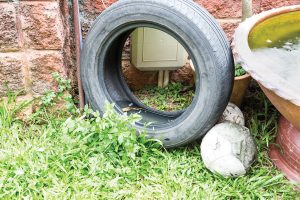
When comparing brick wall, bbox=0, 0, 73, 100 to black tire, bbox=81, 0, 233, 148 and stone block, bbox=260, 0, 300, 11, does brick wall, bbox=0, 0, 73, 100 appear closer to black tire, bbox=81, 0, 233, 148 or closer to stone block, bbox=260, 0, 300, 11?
black tire, bbox=81, 0, 233, 148

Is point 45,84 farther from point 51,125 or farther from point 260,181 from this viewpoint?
point 260,181

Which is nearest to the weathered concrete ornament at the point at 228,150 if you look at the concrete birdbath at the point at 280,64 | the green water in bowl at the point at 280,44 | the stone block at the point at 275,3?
the concrete birdbath at the point at 280,64

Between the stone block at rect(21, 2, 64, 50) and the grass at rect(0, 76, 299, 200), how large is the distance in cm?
52

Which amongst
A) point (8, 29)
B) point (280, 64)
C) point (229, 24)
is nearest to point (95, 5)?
point (8, 29)

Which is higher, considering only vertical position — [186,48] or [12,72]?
[186,48]

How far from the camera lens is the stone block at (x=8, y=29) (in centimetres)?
251

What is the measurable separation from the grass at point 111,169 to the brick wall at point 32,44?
1.10ft

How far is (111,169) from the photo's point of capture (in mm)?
2342

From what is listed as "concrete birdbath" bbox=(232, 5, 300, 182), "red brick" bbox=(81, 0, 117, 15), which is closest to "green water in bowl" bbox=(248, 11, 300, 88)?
"concrete birdbath" bbox=(232, 5, 300, 182)

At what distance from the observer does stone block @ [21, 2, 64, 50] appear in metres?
2.53

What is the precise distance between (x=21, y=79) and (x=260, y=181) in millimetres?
1605

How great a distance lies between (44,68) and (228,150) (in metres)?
1.27

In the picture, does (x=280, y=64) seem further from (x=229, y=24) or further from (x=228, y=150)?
(x=229, y=24)

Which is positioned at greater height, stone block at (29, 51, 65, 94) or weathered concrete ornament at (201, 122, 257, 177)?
stone block at (29, 51, 65, 94)
